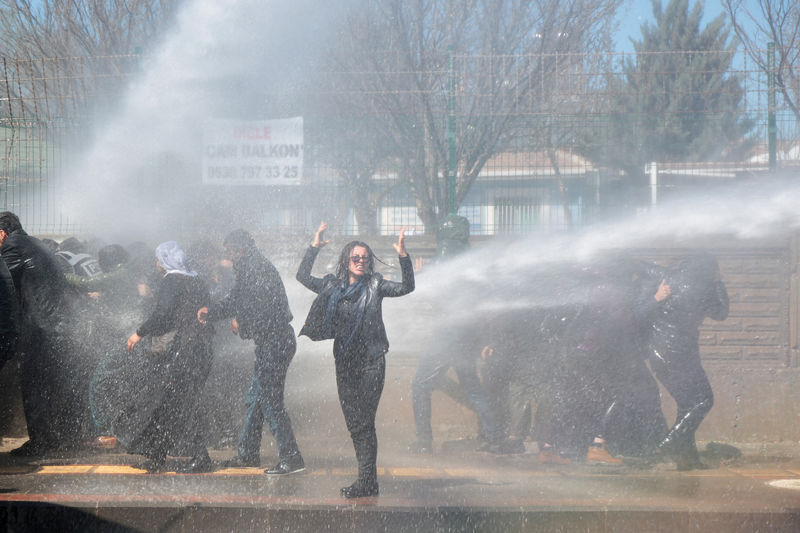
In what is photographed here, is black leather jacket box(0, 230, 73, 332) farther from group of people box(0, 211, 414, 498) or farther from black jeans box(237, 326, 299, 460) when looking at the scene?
black jeans box(237, 326, 299, 460)

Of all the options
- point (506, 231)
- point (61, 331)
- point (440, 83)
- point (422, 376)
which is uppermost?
point (440, 83)

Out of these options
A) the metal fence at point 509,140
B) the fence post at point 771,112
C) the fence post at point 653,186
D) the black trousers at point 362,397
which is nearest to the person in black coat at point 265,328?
the black trousers at point 362,397

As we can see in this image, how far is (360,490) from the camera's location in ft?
18.4

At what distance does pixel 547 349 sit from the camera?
747 cm

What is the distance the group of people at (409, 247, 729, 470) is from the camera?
23.2 feet

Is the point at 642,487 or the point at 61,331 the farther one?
the point at 61,331

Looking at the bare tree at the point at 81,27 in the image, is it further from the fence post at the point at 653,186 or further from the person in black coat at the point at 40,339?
the fence post at the point at 653,186

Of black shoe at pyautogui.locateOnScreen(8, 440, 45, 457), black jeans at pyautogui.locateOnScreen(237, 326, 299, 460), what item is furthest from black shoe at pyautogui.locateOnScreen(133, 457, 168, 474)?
black shoe at pyautogui.locateOnScreen(8, 440, 45, 457)

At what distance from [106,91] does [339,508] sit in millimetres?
6348

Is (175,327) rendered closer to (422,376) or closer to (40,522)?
(40,522)

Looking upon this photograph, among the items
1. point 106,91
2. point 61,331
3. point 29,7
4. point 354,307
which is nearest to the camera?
point 354,307

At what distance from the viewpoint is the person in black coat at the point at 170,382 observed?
6.33 meters

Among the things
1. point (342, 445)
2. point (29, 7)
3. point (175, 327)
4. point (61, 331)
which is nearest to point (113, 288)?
point (61, 331)

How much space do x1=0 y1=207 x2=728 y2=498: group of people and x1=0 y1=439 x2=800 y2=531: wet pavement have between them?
0.29 meters
